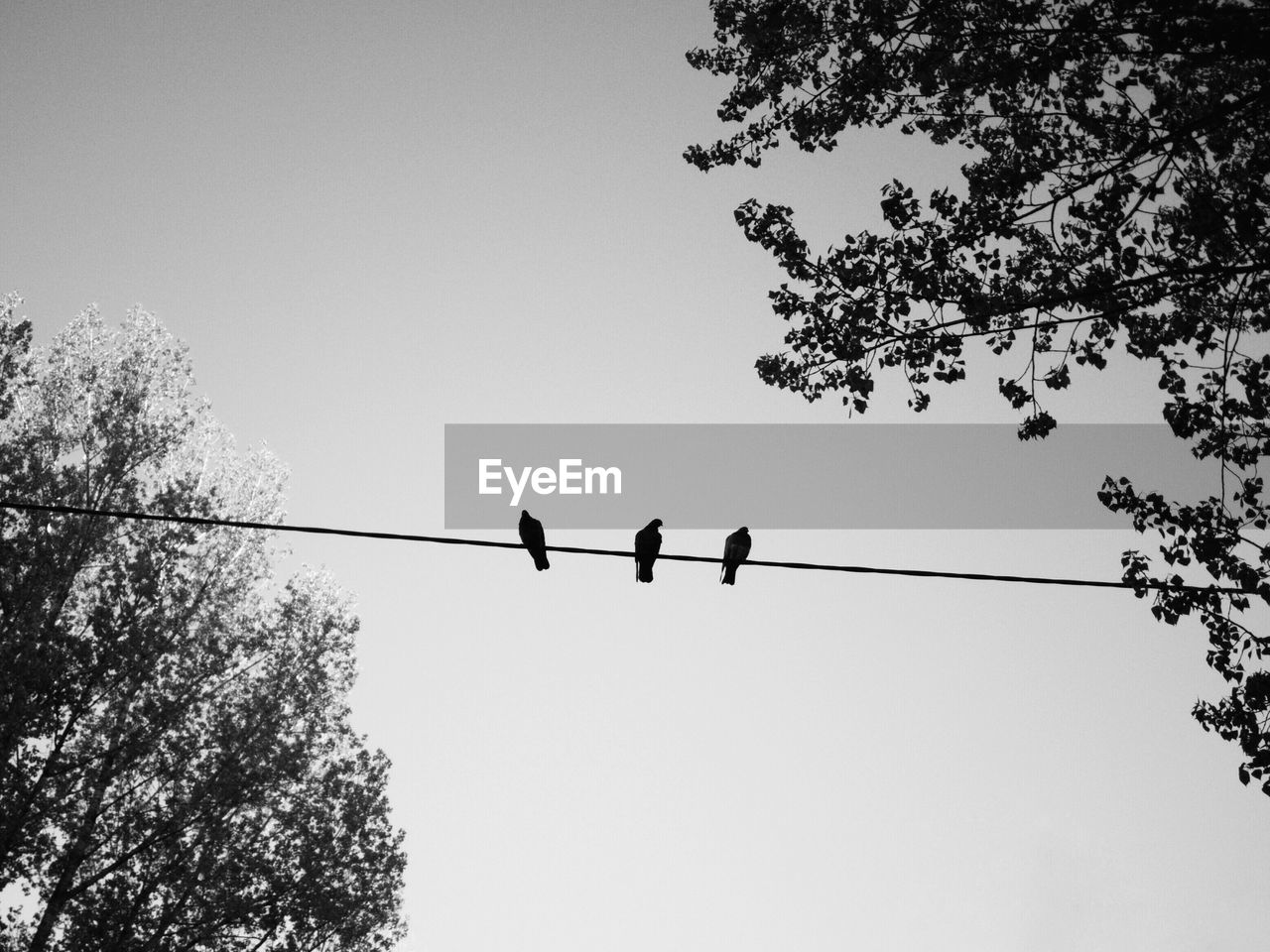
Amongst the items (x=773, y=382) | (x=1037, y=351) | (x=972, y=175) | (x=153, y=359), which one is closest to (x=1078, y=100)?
(x=972, y=175)

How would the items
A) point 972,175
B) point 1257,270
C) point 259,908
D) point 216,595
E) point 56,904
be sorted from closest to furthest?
point 1257,270, point 972,175, point 56,904, point 259,908, point 216,595

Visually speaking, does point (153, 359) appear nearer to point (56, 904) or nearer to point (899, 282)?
point (56, 904)

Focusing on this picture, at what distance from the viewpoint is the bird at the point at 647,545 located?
349 inches

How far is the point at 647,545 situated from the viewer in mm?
9312

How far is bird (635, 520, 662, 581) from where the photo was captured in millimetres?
8859

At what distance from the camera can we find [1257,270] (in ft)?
21.4

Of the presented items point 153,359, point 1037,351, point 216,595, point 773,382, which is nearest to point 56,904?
point 216,595

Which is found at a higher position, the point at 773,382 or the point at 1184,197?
the point at 1184,197

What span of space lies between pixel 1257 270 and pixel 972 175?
2560 millimetres

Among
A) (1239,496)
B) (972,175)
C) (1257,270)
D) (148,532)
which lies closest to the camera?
(1257,270)

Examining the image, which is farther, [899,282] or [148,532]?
[148,532]

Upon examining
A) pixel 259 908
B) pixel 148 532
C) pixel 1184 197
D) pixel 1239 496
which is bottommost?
pixel 259 908

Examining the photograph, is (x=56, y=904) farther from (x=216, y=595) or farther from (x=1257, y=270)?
(x=1257, y=270)

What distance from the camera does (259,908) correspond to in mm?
11922
